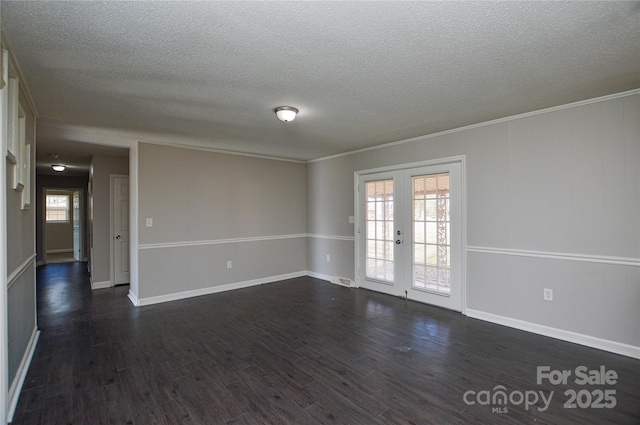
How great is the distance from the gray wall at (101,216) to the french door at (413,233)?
4.68m

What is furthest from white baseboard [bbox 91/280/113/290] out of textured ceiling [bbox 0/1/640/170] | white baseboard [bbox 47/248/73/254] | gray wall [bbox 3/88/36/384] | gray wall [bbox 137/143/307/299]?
white baseboard [bbox 47/248/73/254]

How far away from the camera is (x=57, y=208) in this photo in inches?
404

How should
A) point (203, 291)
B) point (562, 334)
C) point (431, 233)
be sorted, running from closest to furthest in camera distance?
point (562, 334)
point (431, 233)
point (203, 291)

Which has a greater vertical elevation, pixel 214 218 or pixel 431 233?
pixel 214 218

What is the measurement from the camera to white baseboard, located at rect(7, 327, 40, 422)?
2.10 m

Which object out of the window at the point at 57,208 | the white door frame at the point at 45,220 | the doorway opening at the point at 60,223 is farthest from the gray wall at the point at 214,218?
the window at the point at 57,208

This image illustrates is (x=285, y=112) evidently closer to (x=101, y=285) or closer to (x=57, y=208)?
(x=101, y=285)

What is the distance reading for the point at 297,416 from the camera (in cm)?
206

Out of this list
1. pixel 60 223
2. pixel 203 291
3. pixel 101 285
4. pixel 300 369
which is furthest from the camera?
pixel 60 223

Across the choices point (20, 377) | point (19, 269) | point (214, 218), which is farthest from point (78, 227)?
point (20, 377)

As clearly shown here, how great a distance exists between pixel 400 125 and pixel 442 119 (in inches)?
20.0

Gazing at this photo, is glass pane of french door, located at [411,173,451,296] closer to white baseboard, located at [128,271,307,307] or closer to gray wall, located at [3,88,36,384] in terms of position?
→ white baseboard, located at [128,271,307,307]

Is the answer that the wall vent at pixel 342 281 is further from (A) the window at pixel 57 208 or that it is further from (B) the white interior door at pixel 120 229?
(A) the window at pixel 57 208

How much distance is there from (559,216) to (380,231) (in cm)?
244
